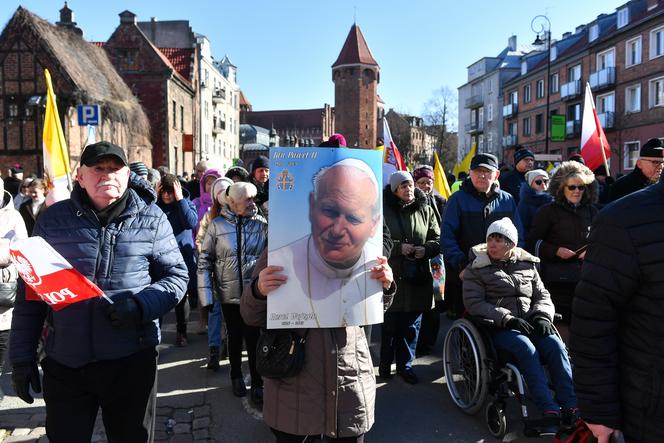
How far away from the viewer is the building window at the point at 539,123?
46500mm

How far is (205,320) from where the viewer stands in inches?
282

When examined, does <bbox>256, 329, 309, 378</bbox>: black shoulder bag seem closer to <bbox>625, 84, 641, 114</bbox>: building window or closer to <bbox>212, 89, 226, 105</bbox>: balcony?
<bbox>625, 84, 641, 114</bbox>: building window

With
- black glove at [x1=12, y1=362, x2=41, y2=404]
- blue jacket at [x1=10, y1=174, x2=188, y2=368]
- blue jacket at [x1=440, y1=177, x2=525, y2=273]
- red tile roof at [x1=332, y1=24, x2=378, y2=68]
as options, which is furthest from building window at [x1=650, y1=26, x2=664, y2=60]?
red tile roof at [x1=332, y1=24, x2=378, y2=68]

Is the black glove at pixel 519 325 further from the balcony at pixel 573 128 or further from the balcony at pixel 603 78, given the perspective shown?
the balcony at pixel 573 128

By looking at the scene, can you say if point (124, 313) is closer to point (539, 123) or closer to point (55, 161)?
point (55, 161)

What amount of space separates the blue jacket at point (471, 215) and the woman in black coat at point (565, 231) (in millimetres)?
276

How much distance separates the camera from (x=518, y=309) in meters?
4.64

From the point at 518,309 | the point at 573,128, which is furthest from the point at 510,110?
the point at 518,309

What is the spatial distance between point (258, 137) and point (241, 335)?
288 ft

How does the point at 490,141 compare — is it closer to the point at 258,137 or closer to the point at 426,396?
the point at 258,137

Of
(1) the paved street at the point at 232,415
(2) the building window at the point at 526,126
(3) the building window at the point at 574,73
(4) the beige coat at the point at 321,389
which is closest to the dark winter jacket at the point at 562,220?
(1) the paved street at the point at 232,415

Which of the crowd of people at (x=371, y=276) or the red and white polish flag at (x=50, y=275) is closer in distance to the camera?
the crowd of people at (x=371, y=276)

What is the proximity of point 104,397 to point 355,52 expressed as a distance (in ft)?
284

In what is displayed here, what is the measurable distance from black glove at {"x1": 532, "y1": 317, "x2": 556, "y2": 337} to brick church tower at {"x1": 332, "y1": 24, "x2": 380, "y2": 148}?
7403 cm
